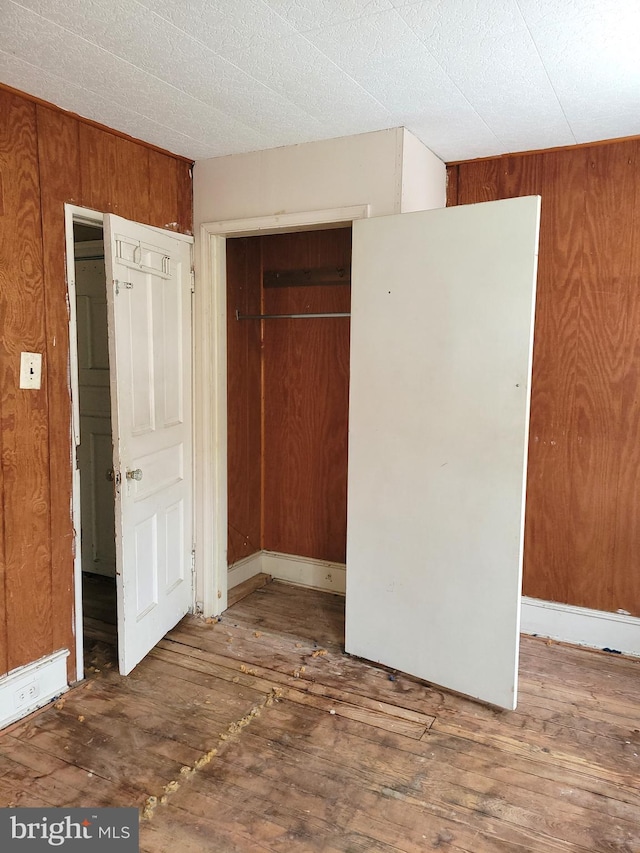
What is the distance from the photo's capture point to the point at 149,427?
2.88 metres

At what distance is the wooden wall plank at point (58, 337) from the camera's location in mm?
2420

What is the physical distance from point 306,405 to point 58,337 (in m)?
1.64

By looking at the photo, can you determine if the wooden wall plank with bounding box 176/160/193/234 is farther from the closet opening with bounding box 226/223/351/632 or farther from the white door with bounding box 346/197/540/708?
the white door with bounding box 346/197/540/708

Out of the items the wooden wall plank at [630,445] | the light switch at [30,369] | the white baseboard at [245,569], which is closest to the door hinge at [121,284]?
the light switch at [30,369]

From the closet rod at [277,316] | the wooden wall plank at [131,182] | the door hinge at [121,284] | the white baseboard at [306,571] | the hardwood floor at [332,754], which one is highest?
the wooden wall plank at [131,182]

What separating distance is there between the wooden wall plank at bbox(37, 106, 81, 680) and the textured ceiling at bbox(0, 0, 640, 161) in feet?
0.51

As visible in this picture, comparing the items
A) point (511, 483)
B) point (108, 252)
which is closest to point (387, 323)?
point (511, 483)

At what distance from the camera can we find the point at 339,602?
11.9 feet

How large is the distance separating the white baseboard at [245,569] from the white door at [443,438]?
113cm

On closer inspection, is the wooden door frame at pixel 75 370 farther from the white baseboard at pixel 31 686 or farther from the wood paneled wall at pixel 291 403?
the wood paneled wall at pixel 291 403

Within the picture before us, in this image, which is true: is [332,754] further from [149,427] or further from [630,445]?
[630,445]

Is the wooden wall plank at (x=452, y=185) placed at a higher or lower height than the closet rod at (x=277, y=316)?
higher

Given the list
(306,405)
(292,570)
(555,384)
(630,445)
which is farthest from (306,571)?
(630,445)

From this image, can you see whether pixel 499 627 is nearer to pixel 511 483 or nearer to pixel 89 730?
pixel 511 483
